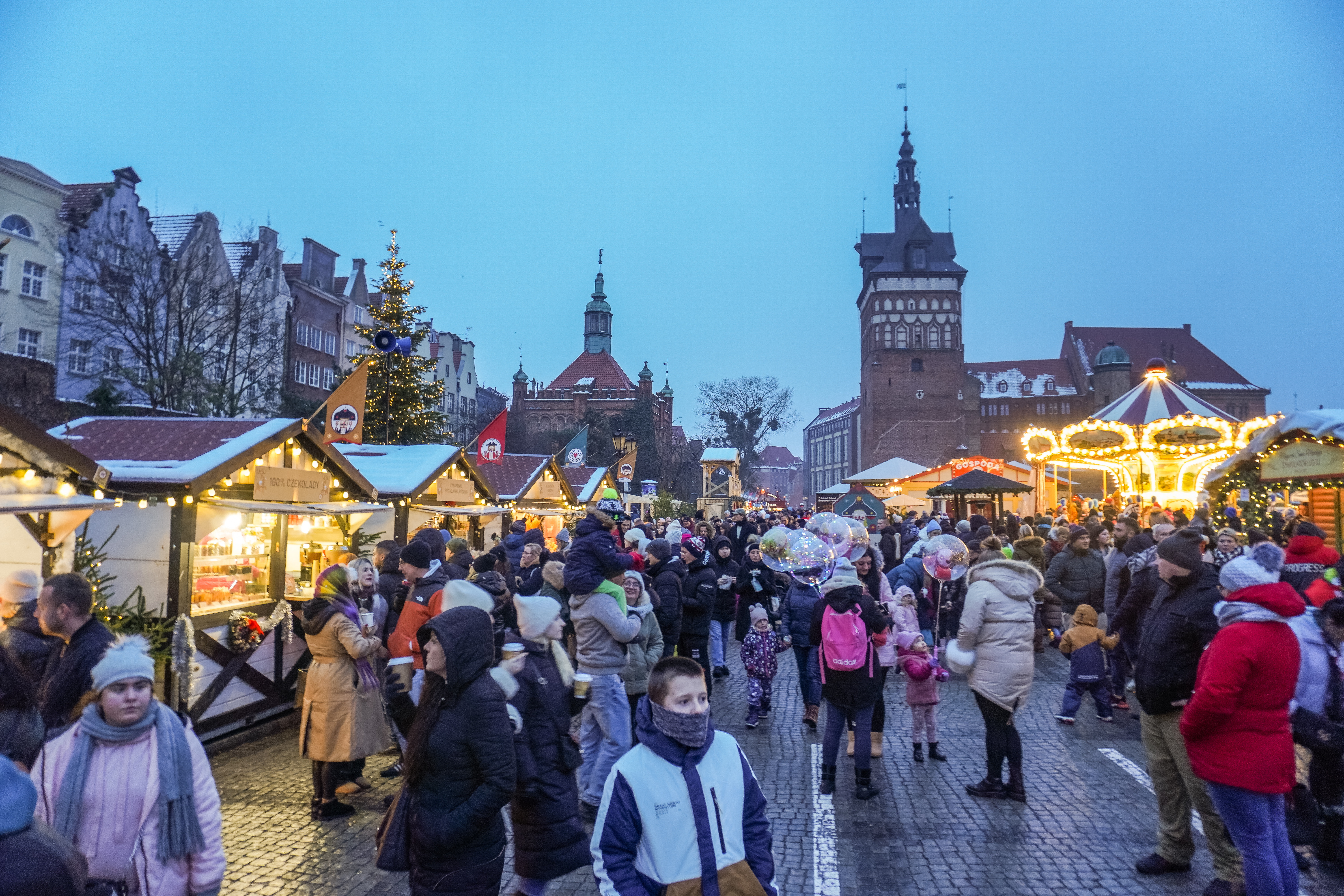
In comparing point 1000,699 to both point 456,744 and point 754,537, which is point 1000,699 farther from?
point 754,537

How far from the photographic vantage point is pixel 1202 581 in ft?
14.5

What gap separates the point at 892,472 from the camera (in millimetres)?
31625

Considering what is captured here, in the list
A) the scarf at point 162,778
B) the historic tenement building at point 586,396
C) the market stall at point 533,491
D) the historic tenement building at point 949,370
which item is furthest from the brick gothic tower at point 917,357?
the scarf at point 162,778

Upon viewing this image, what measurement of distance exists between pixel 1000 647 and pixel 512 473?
1672cm

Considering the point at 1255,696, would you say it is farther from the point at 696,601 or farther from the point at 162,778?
the point at 696,601

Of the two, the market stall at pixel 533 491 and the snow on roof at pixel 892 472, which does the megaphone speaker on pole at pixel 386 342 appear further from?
the snow on roof at pixel 892 472

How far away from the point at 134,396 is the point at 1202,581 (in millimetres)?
30919

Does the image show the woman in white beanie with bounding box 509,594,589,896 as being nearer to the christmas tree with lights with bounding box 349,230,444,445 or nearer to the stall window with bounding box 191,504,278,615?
the stall window with bounding box 191,504,278,615

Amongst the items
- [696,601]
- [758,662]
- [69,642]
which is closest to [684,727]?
[69,642]

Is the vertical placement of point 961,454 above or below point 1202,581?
above

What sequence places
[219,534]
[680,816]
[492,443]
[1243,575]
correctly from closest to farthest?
[680,816], [1243,575], [219,534], [492,443]

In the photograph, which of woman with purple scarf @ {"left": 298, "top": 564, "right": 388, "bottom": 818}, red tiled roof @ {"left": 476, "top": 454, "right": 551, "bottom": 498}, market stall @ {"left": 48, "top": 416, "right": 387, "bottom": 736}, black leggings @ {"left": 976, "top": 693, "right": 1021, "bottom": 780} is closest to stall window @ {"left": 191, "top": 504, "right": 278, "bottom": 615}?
market stall @ {"left": 48, "top": 416, "right": 387, "bottom": 736}

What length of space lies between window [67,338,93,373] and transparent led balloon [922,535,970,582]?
1102 inches

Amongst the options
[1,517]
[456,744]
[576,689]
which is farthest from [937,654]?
[1,517]
